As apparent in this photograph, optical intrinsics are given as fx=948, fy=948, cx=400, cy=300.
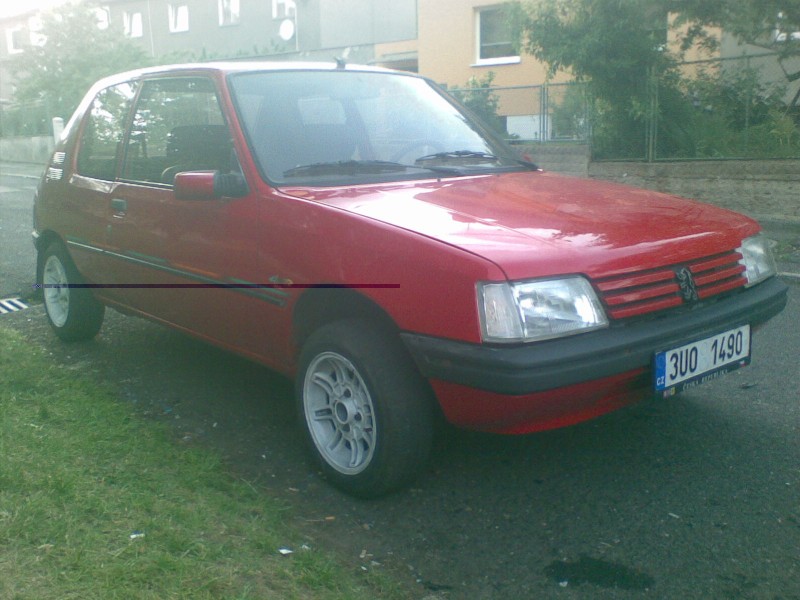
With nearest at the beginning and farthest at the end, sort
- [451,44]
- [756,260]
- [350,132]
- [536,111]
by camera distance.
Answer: [756,260]
[350,132]
[536,111]
[451,44]

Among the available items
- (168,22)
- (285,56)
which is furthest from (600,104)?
(168,22)

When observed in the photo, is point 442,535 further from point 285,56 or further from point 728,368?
point 285,56

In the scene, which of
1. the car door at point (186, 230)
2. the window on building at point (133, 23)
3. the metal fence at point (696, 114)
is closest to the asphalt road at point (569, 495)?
the car door at point (186, 230)

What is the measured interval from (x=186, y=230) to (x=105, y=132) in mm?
1429

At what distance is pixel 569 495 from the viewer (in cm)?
375

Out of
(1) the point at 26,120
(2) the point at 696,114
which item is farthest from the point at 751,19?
(1) the point at 26,120

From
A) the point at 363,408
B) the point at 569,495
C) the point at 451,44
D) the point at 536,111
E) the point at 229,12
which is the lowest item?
the point at 569,495

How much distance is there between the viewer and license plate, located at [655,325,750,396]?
3496mm

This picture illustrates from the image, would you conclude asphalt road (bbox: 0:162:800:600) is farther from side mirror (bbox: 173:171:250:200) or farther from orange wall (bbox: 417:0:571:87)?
orange wall (bbox: 417:0:571:87)

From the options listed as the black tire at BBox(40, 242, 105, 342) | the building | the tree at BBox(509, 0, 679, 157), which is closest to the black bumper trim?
the black tire at BBox(40, 242, 105, 342)

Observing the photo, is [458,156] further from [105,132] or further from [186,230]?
[105,132]

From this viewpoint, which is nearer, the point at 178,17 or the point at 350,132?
the point at 350,132

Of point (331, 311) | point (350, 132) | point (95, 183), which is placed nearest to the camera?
point (331, 311)

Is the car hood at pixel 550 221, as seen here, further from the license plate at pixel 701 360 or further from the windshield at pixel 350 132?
the license plate at pixel 701 360
